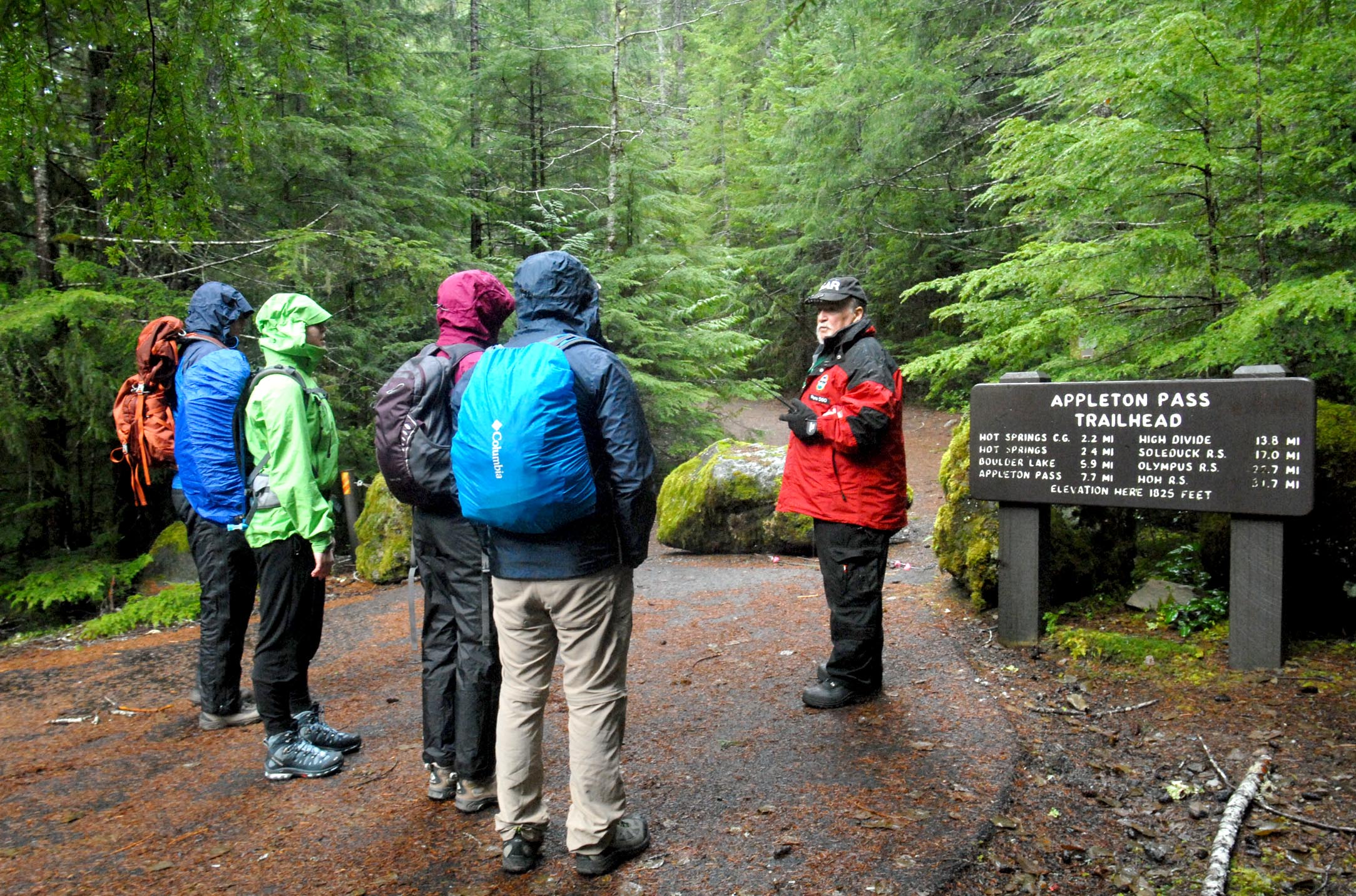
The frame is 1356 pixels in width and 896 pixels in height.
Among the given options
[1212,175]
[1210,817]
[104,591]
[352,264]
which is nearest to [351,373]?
[352,264]

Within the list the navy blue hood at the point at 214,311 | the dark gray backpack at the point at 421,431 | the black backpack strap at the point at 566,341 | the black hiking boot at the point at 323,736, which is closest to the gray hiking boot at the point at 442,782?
the black hiking boot at the point at 323,736

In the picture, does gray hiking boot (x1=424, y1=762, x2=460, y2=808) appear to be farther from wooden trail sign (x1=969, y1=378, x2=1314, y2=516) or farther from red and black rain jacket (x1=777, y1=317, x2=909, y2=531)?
wooden trail sign (x1=969, y1=378, x2=1314, y2=516)

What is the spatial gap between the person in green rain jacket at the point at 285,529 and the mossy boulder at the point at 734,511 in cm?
546

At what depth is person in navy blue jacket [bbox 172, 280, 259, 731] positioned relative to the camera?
409cm

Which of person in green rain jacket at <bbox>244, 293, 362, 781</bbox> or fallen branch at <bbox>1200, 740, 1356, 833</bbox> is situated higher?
person in green rain jacket at <bbox>244, 293, 362, 781</bbox>

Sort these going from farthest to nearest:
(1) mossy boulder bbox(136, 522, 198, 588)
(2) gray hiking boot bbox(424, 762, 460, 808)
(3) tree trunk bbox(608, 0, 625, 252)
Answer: (3) tree trunk bbox(608, 0, 625, 252) → (1) mossy boulder bbox(136, 522, 198, 588) → (2) gray hiking boot bbox(424, 762, 460, 808)

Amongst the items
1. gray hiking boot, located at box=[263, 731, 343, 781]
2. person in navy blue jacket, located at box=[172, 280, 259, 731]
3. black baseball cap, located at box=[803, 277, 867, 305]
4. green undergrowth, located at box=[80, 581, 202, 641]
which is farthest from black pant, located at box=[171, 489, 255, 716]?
green undergrowth, located at box=[80, 581, 202, 641]

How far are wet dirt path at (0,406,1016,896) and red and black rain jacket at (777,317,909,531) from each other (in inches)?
42.6

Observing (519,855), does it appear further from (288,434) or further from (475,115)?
(475,115)

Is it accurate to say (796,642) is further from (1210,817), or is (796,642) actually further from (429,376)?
(429,376)

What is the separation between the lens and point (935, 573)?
24.4 feet

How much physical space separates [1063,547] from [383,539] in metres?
6.69

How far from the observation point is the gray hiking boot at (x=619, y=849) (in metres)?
2.90

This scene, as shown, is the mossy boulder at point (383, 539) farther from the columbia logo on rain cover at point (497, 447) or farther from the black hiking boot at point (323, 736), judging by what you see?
the columbia logo on rain cover at point (497, 447)
